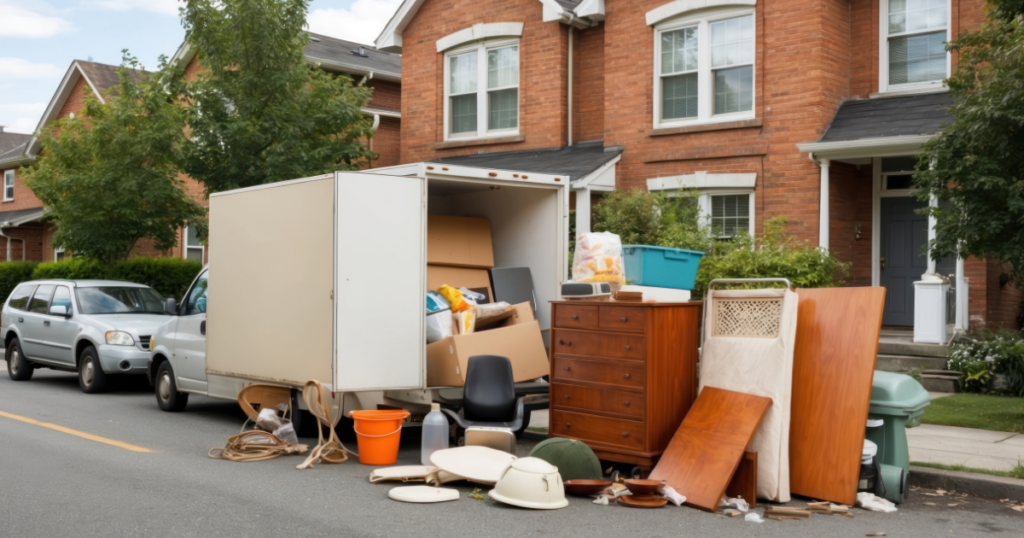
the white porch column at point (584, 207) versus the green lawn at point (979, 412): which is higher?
the white porch column at point (584, 207)

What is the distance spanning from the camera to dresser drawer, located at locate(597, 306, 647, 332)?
23.8ft

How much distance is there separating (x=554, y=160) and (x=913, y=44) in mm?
6128

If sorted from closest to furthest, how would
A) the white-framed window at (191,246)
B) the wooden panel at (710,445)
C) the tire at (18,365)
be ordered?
the wooden panel at (710,445) < the tire at (18,365) < the white-framed window at (191,246)

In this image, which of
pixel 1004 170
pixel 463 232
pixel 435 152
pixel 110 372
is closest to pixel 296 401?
pixel 463 232

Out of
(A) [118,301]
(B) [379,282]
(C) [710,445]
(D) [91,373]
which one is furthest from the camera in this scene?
(A) [118,301]

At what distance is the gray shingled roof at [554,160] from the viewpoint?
616 inches

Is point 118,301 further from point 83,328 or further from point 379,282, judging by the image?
point 379,282

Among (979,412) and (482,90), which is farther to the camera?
(482,90)

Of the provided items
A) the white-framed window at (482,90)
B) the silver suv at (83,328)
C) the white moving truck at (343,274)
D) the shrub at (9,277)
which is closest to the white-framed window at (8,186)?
the shrub at (9,277)

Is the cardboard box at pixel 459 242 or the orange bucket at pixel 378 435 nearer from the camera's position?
the orange bucket at pixel 378 435

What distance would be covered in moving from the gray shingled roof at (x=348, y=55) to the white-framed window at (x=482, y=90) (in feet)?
14.9

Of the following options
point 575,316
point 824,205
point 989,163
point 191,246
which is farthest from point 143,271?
point 989,163

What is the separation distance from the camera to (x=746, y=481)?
6512 millimetres

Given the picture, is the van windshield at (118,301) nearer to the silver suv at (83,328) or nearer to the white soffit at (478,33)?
the silver suv at (83,328)
